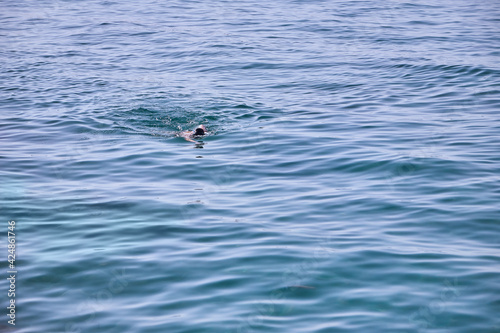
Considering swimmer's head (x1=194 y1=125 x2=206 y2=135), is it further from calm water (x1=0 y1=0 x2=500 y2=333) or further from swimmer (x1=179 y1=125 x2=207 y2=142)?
calm water (x1=0 y1=0 x2=500 y2=333)

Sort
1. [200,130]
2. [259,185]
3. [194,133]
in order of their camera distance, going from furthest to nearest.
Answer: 1. [194,133]
2. [200,130]
3. [259,185]

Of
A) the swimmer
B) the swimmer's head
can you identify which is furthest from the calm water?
the swimmer's head

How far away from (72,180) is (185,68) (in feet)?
29.2

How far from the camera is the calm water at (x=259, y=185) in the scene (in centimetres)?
711

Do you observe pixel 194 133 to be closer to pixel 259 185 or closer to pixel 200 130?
pixel 200 130

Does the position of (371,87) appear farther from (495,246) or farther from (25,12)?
(25,12)

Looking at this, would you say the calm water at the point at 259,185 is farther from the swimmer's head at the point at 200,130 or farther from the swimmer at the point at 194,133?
the swimmer's head at the point at 200,130

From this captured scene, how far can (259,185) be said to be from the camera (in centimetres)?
1059

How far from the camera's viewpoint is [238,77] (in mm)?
18141

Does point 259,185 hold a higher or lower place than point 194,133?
lower

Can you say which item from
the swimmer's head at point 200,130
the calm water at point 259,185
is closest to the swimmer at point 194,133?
the swimmer's head at point 200,130

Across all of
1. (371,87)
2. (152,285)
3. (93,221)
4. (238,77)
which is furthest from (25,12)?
(152,285)

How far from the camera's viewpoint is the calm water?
7.11 meters

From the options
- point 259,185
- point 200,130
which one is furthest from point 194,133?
point 259,185
